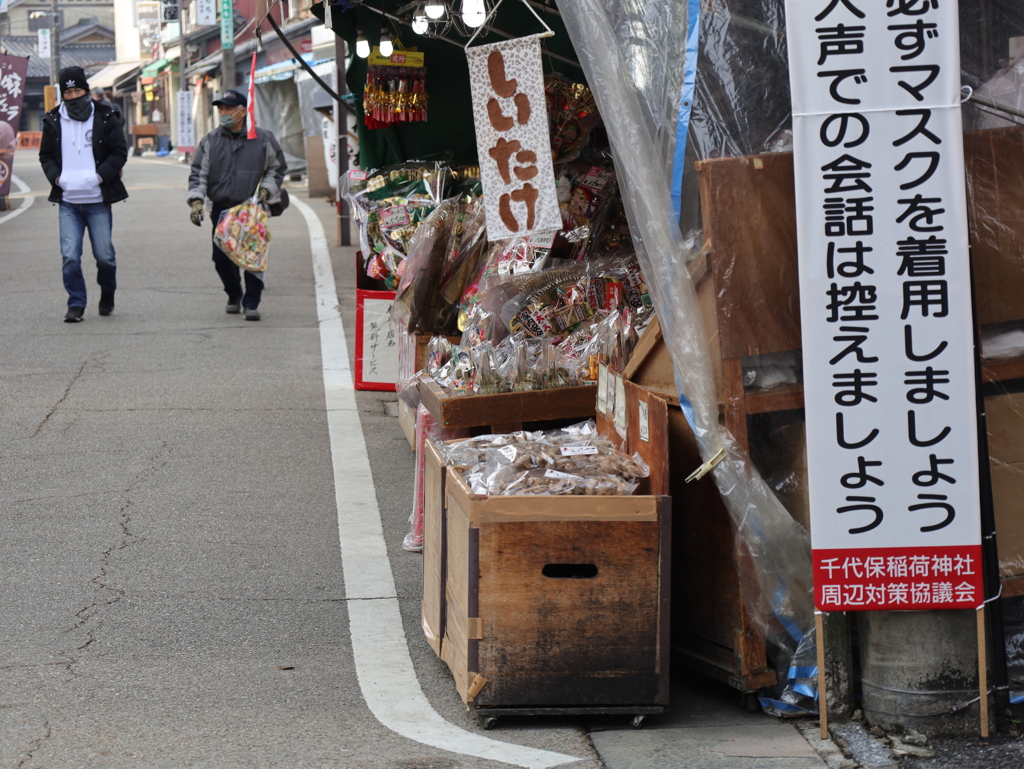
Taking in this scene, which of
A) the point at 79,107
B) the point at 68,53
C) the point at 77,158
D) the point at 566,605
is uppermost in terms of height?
the point at 68,53

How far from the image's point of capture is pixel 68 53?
240 ft

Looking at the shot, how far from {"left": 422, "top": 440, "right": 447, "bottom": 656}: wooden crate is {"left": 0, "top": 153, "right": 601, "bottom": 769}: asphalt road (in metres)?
0.14

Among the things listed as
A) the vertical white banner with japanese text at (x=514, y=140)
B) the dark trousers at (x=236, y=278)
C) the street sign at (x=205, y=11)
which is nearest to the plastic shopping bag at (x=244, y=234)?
the dark trousers at (x=236, y=278)

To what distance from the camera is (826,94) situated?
3238 millimetres

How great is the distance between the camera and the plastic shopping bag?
9891mm

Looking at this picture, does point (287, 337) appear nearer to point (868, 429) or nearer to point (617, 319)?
point (617, 319)

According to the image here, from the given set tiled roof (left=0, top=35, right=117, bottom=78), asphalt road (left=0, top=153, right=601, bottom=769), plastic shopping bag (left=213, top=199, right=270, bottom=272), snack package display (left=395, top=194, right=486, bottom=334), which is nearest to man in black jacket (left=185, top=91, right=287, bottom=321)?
plastic shopping bag (left=213, top=199, right=270, bottom=272)

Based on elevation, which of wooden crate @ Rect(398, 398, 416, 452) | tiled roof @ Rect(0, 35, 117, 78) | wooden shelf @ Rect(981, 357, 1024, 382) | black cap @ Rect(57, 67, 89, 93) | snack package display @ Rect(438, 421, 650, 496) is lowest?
wooden crate @ Rect(398, 398, 416, 452)

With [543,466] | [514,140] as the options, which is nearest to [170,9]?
[514,140]

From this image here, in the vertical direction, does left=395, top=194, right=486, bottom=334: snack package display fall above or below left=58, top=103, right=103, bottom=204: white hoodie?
below

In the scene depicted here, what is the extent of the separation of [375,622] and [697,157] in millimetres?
2117

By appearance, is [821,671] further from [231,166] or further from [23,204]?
[23,204]

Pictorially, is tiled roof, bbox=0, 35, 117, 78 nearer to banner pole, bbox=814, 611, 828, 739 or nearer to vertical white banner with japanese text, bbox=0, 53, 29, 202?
vertical white banner with japanese text, bbox=0, 53, 29, 202

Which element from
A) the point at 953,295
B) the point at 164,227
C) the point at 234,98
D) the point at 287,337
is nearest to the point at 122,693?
the point at 953,295
